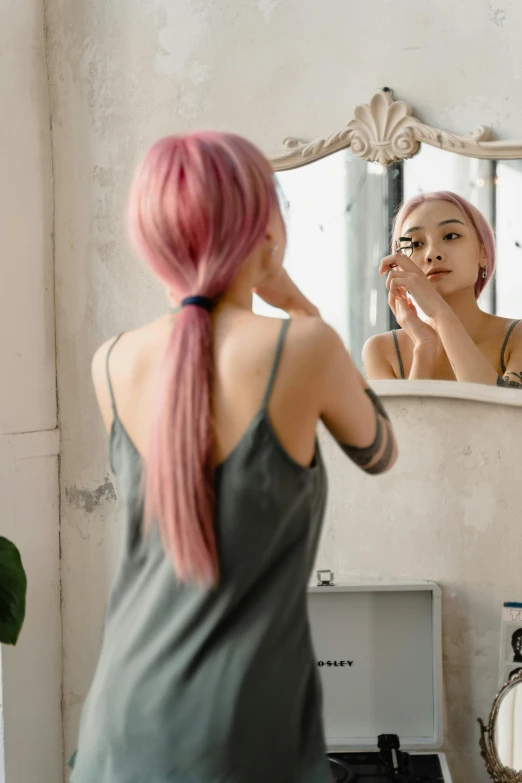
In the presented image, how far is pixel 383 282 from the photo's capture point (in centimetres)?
217

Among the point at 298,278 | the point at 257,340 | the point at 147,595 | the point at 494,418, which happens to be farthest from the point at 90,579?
the point at 257,340

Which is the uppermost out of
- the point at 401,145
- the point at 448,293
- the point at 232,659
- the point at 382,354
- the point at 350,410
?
the point at 401,145

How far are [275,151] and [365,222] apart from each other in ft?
1.00

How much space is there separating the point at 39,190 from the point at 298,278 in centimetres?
77

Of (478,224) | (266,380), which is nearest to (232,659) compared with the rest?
(266,380)

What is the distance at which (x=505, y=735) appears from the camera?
1963mm

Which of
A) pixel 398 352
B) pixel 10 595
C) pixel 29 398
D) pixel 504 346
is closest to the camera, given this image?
pixel 10 595

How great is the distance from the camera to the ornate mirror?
1.94 meters

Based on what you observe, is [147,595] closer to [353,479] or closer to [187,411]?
[187,411]

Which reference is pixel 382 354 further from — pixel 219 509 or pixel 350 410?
pixel 219 509

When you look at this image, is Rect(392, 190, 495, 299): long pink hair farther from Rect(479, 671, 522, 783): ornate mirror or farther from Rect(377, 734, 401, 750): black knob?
Rect(377, 734, 401, 750): black knob

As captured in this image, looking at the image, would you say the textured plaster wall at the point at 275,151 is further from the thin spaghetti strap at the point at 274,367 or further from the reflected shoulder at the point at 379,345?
the thin spaghetti strap at the point at 274,367

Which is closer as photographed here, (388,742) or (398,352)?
(388,742)

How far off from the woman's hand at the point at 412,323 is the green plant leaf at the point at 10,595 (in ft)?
3.35
